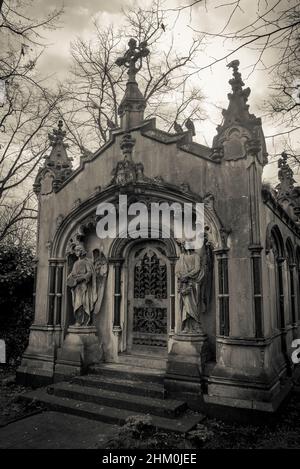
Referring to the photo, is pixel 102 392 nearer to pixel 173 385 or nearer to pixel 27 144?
pixel 173 385

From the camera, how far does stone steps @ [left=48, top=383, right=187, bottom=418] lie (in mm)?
5879

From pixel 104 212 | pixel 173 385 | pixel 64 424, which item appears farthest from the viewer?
pixel 104 212

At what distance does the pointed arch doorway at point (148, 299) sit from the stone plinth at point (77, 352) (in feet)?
2.42

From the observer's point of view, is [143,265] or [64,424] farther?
[143,265]

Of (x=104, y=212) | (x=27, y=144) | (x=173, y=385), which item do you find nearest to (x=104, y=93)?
(x=27, y=144)

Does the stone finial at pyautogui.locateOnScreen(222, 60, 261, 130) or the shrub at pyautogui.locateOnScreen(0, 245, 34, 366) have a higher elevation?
the stone finial at pyautogui.locateOnScreen(222, 60, 261, 130)

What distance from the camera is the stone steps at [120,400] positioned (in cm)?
588

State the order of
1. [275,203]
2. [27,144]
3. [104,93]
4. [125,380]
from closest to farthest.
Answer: [125,380] < [275,203] < [27,144] < [104,93]

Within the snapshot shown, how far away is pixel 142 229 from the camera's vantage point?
7.71m

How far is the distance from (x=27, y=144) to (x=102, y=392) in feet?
35.2

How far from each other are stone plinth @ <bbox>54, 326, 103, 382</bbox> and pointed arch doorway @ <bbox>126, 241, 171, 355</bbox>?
739mm

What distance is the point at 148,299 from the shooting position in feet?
25.4

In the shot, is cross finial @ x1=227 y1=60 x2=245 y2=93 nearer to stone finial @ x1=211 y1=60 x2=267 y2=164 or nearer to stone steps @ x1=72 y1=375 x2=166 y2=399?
stone finial @ x1=211 y1=60 x2=267 y2=164

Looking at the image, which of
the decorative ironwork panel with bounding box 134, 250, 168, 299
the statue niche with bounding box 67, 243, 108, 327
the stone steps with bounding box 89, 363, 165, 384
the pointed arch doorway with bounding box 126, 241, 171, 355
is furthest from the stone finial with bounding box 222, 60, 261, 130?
the stone steps with bounding box 89, 363, 165, 384
